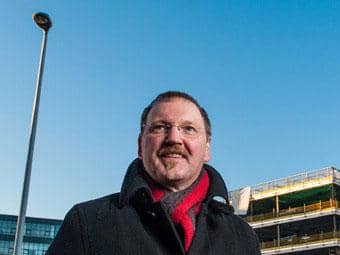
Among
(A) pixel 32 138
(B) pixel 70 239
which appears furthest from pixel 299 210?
(B) pixel 70 239

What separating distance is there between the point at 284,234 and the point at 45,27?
4155 centimetres

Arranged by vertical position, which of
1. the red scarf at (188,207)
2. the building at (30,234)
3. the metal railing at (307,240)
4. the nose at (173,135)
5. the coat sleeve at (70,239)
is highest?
the building at (30,234)

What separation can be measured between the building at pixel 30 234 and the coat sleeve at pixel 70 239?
100502mm

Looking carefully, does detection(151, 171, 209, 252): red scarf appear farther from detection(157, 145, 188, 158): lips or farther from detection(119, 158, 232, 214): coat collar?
detection(157, 145, 188, 158): lips

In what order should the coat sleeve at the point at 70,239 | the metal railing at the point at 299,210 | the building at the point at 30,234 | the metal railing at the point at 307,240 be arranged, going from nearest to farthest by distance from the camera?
the coat sleeve at the point at 70,239
the metal railing at the point at 307,240
the metal railing at the point at 299,210
the building at the point at 30,234

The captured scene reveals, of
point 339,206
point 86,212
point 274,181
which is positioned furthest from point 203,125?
point 274,181

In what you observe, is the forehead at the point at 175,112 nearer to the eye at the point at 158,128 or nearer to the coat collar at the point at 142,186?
the eye at the point at 158,128

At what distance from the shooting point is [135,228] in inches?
98.8

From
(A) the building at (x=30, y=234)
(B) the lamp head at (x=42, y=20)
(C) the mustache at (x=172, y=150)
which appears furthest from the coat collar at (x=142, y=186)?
(A) the building at (x=30, y=234)

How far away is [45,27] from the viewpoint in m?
13.2

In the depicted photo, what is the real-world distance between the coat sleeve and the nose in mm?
592

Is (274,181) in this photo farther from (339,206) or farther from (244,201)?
(339,206)

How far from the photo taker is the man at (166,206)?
8.07 ft

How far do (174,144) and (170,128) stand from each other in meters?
0.10
